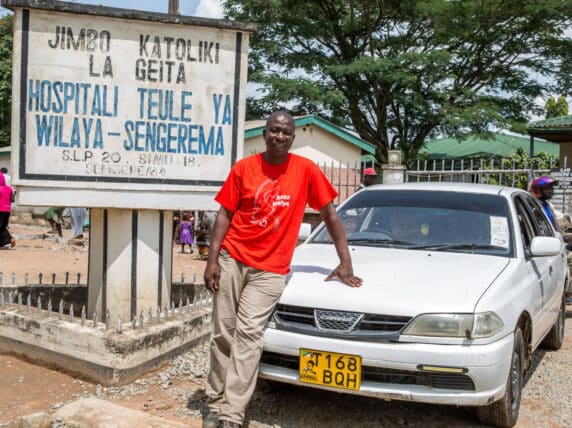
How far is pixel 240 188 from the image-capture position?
147 inches

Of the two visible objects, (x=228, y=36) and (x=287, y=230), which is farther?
(x=228, y=36)

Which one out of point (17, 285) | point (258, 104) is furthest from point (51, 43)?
point (258, 104)

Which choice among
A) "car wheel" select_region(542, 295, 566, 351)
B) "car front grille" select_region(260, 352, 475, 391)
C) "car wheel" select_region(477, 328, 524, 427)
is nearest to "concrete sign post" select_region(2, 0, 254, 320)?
"car front grille" select_region(260, 352, 475, 391)

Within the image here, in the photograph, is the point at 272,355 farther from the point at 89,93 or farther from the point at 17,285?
the point at 17,285

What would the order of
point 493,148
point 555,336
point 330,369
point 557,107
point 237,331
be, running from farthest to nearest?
point 557,107 < point 493,148 < point 555,336 < point 237,331 < point 330,369

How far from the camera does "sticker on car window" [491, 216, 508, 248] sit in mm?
4398

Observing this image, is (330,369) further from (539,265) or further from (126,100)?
(126,100)

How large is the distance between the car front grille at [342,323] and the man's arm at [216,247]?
1.51ft

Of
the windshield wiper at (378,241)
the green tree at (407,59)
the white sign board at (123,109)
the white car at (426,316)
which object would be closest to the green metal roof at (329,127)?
the green tree at (407,59)

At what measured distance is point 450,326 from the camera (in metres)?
3.41

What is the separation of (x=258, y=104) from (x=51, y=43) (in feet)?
58.2

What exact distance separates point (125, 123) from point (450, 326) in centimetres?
344

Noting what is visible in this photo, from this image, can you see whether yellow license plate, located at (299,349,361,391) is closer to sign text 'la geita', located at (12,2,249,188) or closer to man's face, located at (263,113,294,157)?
man's face, located at (263,113,294,157)

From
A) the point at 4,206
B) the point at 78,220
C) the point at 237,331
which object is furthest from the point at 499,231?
the point at 78,220
